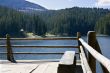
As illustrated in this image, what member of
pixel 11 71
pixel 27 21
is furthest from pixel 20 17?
pixel 11 71

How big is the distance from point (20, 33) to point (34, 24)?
2035 cm

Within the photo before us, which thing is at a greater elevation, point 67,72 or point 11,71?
point 67,72

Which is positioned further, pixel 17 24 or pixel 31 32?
pixel 31 32

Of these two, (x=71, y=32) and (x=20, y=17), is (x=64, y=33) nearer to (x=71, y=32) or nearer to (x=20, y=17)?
(x=71, y=32)

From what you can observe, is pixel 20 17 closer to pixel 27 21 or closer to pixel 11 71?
pixel 27 21

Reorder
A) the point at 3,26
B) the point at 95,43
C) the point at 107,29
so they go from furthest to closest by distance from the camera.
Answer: the point at 107,29
the point at 3,26
the point at 95,43

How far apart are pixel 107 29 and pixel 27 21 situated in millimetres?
47551

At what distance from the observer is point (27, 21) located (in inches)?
7338

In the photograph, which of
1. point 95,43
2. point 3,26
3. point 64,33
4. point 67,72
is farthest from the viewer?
point 64,33

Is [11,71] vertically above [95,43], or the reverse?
[95,43]

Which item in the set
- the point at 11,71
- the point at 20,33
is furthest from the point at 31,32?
the point at 11,71

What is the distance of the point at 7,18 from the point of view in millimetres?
167125

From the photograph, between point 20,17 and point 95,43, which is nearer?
point 95,43

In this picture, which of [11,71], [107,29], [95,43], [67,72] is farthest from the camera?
[107,29]
